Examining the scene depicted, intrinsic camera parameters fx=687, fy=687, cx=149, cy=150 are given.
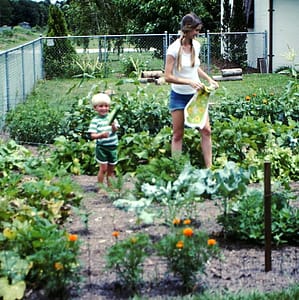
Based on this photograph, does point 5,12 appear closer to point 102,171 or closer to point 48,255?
point 102,171

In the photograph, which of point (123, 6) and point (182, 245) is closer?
point (182, 245)

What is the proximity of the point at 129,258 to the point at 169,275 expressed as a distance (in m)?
0.38

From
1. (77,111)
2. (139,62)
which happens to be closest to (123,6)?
(139,62)

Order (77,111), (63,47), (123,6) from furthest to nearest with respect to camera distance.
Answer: (123,6), (63,47), (77,111)

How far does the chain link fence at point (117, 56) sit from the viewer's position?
56.4ft

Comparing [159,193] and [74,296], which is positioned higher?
[159,193]

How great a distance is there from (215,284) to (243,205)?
801 mm

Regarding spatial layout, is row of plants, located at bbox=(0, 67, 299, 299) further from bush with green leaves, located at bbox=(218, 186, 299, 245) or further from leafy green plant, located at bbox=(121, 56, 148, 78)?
leafy green plant, located at bbox=(121, 56, 148, 78)

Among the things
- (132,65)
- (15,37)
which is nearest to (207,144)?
(132,65)

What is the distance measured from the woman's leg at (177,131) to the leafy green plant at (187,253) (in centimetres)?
271

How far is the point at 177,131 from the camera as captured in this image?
671cm

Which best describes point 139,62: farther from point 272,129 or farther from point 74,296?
point 74,296

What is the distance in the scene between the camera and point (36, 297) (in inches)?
152

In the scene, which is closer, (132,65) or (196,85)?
(196,85)
